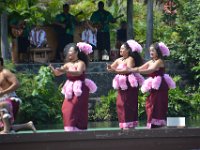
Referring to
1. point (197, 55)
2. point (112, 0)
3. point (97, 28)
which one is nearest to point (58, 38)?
point (97, 28)

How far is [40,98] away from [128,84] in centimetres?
380

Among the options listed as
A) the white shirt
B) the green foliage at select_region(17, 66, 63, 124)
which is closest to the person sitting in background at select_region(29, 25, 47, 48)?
the white shirt

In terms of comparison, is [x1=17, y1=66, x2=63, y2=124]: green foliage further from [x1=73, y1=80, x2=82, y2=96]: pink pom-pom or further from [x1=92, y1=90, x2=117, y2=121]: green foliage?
[x1=73, y1=80, x2=82, y2=96]: pink pom-pom

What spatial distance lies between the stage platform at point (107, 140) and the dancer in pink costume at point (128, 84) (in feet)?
2.09

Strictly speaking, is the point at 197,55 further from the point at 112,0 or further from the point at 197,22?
the point at 112,0

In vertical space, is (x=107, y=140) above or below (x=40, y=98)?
below

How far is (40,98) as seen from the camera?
47.9ft

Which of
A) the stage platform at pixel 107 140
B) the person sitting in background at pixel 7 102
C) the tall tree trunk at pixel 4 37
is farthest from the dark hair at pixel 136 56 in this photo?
the tall tree trunk at pixel 4 37

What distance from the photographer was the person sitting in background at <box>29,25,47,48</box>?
17.6m

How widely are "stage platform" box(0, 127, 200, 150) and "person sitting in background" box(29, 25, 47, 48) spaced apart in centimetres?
723

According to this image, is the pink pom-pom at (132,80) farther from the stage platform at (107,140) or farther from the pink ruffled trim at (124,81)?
the stage platform at (107,140)

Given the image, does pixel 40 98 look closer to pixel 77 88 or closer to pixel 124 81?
pixel 124 81

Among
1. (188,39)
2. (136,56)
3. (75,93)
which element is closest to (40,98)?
(136,56)

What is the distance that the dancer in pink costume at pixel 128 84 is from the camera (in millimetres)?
11048
